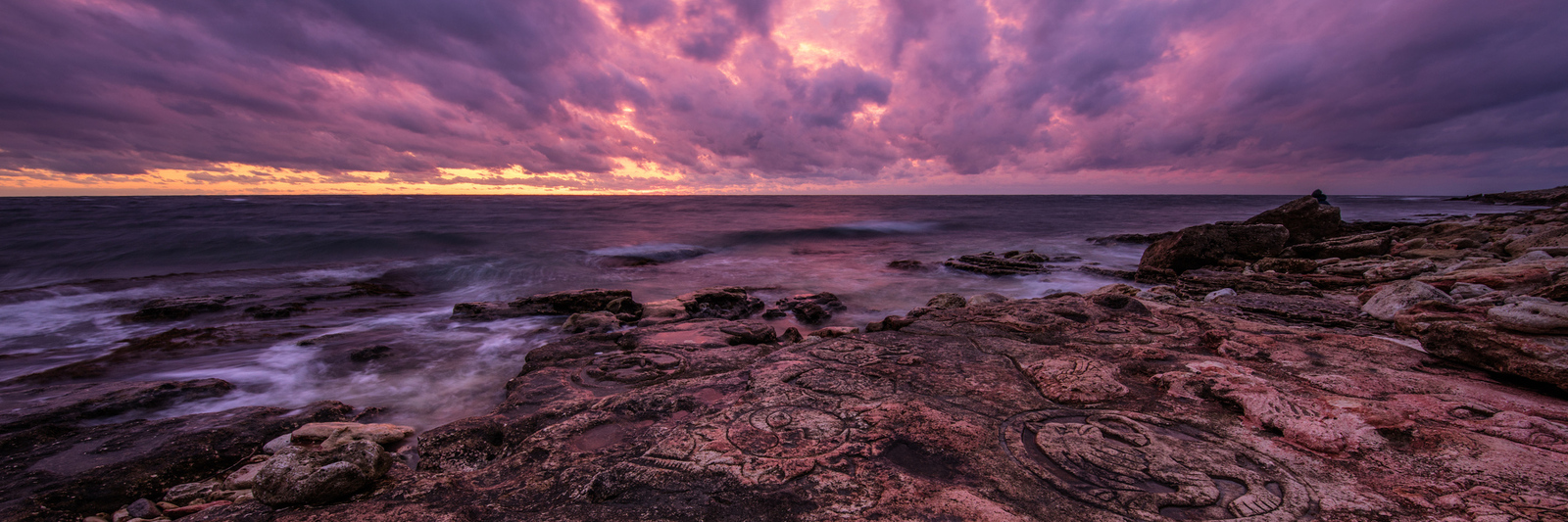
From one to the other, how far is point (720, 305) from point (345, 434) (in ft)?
19.2

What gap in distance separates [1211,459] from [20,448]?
25.1ft

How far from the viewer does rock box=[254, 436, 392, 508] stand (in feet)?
7.37

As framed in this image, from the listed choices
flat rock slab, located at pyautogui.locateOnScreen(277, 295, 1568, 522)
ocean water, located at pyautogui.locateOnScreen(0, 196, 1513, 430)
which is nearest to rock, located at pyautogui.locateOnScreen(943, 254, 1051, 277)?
ocean water, located at pyautogui.locateOnScreen(0, 196, 1513, 430)

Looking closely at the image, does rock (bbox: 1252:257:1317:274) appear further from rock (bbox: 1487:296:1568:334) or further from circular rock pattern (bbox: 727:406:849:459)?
circular rock pattern (bbox: 727:406:849:459)

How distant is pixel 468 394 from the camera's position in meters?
5.39

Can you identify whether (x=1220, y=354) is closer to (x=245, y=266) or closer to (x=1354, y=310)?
(x=1354, y=310)

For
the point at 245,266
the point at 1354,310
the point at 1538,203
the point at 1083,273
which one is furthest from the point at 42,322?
the point at 1538,203

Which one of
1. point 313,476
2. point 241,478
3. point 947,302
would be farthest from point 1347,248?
point 241,478

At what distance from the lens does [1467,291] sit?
5.07 meters

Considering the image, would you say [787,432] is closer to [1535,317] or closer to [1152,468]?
[1152,468]

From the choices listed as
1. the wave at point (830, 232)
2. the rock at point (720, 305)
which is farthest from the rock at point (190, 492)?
the wave at point (830, 232)

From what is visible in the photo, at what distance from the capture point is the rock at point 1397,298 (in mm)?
4727

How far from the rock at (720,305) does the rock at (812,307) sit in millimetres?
586

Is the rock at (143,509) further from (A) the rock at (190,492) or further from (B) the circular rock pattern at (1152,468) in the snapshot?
(B) the circular rock pattern at (1152,468)
